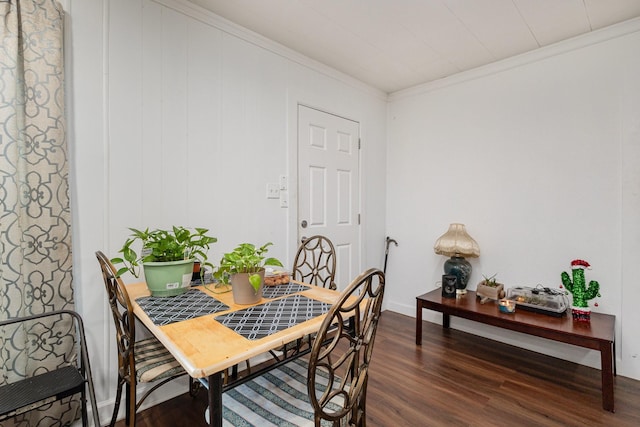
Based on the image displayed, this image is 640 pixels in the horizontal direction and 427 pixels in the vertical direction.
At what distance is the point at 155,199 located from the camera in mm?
1850

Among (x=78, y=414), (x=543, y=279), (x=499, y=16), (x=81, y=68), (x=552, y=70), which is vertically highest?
(x=499, y=16)

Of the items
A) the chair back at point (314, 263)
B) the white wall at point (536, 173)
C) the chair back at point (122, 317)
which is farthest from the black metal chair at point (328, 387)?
the white wall at point (536, 173)

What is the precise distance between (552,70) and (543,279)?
1674 millimetres

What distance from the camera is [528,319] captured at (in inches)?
85.2

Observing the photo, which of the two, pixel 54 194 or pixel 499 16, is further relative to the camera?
pixel 499 16

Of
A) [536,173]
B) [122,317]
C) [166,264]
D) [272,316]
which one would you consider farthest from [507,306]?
[122,317]

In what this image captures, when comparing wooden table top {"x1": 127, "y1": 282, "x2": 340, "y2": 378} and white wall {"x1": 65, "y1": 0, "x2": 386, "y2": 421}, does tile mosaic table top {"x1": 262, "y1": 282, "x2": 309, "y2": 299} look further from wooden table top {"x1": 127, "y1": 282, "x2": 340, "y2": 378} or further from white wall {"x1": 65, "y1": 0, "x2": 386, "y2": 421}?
white wall {"x1": 65, "y1": 0, "x2": 386, "y2": 421}

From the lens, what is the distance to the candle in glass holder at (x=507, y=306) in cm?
228

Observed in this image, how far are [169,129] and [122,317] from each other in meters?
1.13

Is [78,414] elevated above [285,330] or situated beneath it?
situated beneath

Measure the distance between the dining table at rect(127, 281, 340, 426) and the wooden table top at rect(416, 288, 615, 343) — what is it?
1381mm

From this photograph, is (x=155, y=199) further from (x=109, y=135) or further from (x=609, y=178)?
(x=609, y=178)

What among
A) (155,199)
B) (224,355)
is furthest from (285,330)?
(155,199)

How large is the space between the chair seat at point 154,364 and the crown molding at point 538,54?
3179 millimetres
